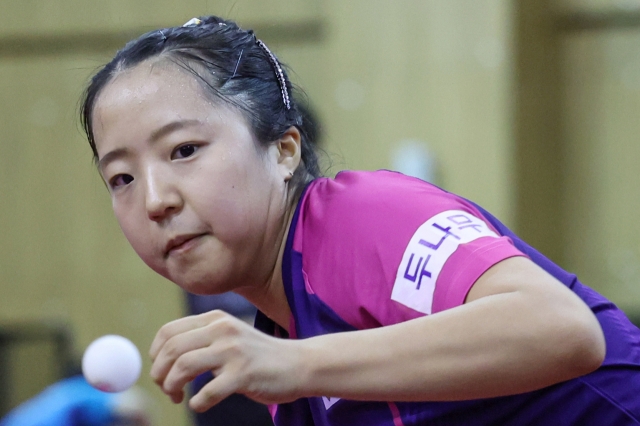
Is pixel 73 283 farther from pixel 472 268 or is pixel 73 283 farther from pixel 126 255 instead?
pixel 472 268

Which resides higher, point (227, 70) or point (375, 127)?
point (227, 70)

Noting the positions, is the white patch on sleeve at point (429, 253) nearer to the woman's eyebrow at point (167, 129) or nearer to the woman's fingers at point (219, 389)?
the woman's fingers at point (219, 389)

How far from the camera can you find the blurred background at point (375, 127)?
3.27m

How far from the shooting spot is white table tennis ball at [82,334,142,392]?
41.4 inches

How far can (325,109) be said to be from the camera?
3400 millimetres

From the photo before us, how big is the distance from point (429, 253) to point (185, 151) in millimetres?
351

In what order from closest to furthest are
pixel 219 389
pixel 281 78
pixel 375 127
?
pixel 219 389 → pixel 281 78 → pixel 375 127

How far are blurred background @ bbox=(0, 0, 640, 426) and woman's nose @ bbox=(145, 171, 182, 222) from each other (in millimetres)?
2182

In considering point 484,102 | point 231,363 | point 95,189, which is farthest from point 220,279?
point 95,189

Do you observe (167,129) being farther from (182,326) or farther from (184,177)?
(182,326)

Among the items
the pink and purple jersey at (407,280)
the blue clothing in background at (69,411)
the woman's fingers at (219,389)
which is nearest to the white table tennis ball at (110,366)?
the pink and purple jersey at (407,280)

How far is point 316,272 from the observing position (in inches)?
41.1

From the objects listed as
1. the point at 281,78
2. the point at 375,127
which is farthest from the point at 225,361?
the point at 375,127

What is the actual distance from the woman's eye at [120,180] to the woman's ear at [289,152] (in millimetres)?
209
